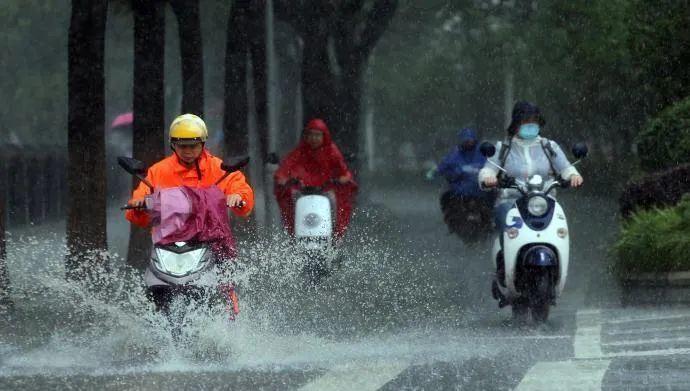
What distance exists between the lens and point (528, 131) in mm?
13078

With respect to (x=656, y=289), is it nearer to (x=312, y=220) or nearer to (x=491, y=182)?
(x=491, y=182)

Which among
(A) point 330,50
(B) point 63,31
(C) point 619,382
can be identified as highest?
(B) point 63,31

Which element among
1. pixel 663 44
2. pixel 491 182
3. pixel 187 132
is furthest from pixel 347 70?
pixel 187 132

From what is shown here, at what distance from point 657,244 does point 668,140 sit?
6.12 meters

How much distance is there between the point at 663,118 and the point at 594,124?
789 inches

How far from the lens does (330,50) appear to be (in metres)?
38.7

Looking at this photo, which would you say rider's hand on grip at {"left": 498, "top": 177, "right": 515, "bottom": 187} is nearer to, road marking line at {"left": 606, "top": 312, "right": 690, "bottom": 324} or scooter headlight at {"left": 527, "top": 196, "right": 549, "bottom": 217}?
scooter headlight at {"left": 527, "top": 196, "right": 549, "bottom": 217}

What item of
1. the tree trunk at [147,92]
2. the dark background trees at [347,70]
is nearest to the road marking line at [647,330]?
the dark background trees at [347,70]

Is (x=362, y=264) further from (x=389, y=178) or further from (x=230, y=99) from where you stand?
(x=389, y=178)

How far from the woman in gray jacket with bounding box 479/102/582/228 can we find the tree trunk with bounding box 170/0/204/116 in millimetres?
8815

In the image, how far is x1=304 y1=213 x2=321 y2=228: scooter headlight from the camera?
15.6 m

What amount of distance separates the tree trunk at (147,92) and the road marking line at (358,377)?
7.71 m

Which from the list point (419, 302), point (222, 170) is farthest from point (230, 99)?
point (222, 170)

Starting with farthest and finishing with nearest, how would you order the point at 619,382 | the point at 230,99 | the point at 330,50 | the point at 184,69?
1. the point at 330,50
2. the point at 230,99
3. the point at 184,69
4. the point at 619,382
